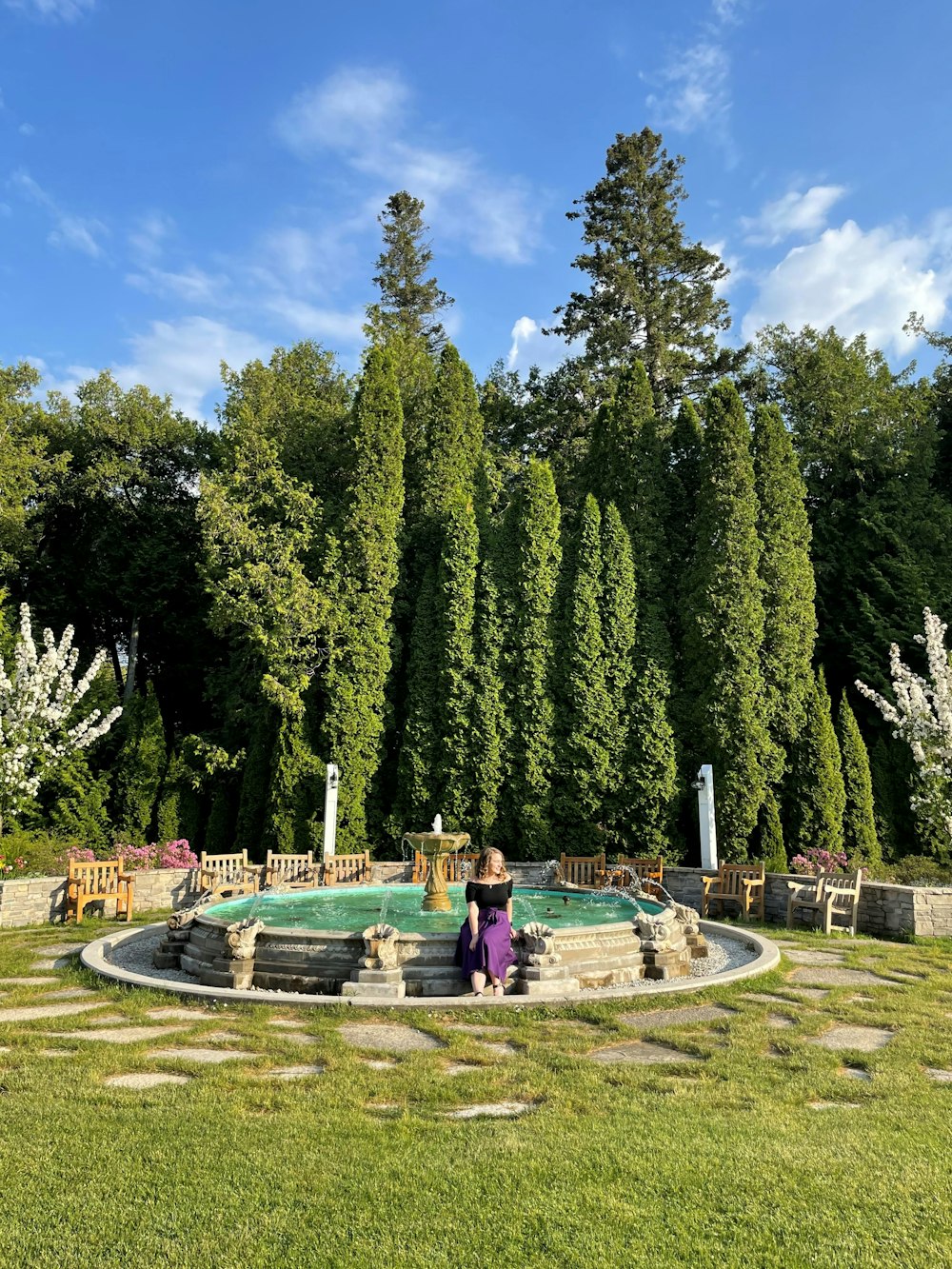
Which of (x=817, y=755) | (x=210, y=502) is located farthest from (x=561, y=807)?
(x=210, y=502)

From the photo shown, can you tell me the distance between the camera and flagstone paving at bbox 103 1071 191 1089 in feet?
15.6

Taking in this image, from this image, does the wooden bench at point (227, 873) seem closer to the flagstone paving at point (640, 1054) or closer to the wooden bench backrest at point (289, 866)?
the wooden bench backrest at point (289, 866)

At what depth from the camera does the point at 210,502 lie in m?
18.1

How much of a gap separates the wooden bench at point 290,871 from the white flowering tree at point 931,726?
10730mm

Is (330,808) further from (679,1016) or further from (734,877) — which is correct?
(679,1016)

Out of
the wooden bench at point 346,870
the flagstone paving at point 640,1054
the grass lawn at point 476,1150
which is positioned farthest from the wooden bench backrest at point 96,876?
the flagstone paving at point 640,1054

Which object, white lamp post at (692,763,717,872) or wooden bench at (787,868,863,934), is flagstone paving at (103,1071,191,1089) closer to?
wooden bench at (787,868,863,934)

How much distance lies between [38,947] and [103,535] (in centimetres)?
1614

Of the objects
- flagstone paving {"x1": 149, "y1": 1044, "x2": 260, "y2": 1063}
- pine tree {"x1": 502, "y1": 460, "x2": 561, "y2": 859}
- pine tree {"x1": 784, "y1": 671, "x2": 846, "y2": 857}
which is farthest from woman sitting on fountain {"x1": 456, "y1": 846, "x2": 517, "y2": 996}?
pine tree {"x1": 784, "y1": 671, "x2": 846, "y2": 857}

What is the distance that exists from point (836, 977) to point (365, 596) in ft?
40.1

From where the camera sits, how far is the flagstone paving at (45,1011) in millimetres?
6414

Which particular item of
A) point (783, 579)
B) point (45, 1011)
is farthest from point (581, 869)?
point (45, 1011)

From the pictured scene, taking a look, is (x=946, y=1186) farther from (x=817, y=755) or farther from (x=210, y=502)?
(x=210, y=502)

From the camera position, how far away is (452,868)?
1511cm
